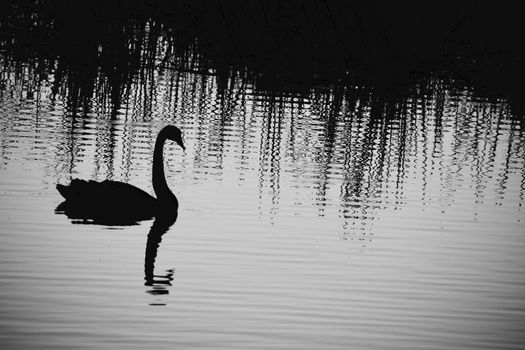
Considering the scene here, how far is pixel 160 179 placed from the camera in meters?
14.4

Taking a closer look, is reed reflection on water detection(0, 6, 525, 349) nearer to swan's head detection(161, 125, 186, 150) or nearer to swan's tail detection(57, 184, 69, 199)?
swan's tail detection(57, 184, 69, 199)

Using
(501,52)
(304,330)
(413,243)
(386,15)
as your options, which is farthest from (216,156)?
(501,52)

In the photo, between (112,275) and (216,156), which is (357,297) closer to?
(112,275)

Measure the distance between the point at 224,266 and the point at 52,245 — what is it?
1.53 metres

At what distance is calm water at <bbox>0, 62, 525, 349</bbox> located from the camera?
30.3 feet

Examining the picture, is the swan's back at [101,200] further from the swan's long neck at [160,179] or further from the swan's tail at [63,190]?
the swan's long neck at [160,179]

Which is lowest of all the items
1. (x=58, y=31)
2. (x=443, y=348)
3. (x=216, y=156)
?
(x=443, y=348)

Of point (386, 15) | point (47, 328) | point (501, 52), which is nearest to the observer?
point (47, 328)

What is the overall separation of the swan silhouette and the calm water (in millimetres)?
239

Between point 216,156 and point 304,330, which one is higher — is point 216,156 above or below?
above

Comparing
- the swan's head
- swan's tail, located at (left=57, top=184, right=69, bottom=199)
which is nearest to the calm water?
swan's tail, located at (left=57, top=184, right=69, bottom=199)

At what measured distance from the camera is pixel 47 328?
29.0 feet

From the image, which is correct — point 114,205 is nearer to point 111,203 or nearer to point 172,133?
point 111,203

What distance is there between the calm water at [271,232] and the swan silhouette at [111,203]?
0.78 feet
